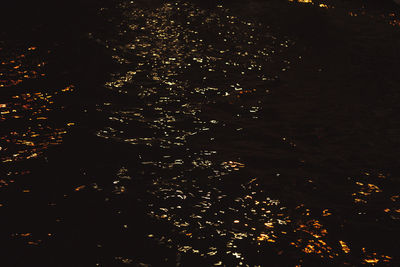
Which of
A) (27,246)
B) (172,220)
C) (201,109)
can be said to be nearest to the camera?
(27,246)

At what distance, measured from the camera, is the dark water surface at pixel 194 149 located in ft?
10.2

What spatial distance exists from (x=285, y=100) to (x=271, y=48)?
237 cm

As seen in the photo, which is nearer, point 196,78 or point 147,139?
point 147,139

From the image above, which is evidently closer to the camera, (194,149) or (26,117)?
(194,149)

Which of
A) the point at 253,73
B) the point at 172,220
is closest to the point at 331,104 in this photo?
the point at 253,73

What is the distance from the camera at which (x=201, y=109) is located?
5160 mm

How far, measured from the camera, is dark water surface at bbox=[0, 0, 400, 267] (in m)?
3.11

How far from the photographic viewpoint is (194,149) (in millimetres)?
4281

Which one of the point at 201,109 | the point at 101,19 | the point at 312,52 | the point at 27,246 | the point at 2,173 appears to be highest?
the point at 101,19

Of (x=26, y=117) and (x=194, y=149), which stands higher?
(x=26, y=117)

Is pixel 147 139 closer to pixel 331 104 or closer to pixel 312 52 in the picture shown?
pixel 331 104

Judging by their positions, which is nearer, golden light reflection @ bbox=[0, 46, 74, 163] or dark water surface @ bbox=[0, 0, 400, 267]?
dark water surface @ bbox=[0, 0, 400, 267]

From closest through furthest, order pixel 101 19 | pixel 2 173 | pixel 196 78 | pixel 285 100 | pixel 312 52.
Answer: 1. pixel 2 173
2. pixel 285 100
3. pixel 196 78
4. pixel 312 52
5. pixel 101 19

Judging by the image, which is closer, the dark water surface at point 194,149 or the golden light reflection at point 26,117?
the dark water surface at point 194,149
